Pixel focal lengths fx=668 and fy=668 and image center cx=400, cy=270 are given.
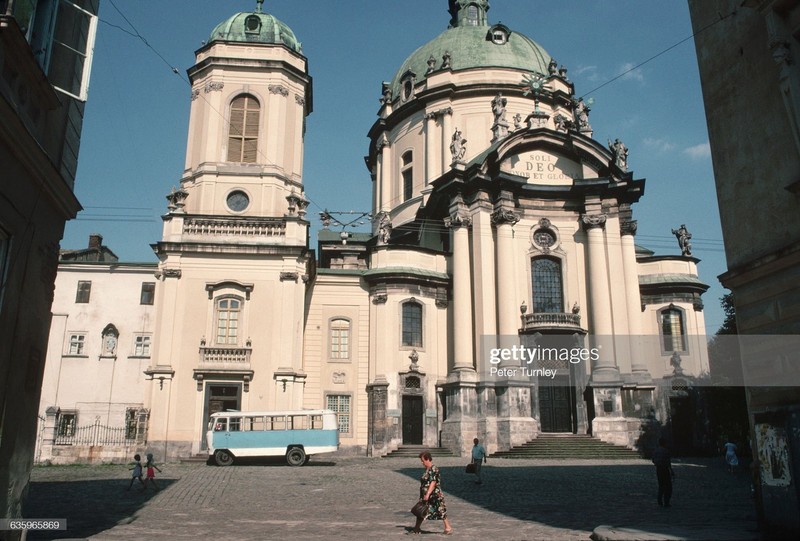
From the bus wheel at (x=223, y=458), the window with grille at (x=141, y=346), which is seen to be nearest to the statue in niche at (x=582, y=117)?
the bus wheel at (x=223, y=458)

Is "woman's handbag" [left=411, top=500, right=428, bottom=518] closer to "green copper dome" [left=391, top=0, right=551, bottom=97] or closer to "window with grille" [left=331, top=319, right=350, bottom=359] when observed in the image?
"window with grille" [left=331, top=319, right=350, bottom=359]

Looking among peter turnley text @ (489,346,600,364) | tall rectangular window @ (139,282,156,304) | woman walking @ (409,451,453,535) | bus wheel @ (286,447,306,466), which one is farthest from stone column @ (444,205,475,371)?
woman walking @ (409,451,453,535)

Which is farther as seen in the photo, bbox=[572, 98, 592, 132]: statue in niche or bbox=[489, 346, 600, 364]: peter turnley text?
bbox=[572, 98, 592, 132]: statue in niche

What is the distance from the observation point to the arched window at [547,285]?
34.0 m

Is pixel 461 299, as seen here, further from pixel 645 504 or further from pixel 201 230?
pixel 645 504

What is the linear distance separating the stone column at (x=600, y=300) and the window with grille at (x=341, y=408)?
38.6ft

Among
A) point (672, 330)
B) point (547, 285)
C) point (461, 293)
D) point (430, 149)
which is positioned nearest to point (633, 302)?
point (672, 330)

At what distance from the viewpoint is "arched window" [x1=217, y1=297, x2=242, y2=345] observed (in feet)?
97.1

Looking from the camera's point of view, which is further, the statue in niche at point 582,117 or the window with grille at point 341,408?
the statue in niche at point 582,117

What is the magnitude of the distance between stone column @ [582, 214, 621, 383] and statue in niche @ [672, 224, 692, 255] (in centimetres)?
607

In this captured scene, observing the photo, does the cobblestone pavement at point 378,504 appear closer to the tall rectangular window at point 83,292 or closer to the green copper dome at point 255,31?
the tall rectangular window at point 83,292

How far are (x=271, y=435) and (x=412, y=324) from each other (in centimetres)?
1029

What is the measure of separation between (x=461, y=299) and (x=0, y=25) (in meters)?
27.0

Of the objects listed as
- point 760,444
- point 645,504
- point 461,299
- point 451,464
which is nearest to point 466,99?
point 461,299
